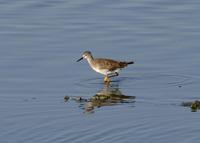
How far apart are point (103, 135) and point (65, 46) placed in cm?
681

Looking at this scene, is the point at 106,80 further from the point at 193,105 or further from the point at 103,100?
the point at 193,105

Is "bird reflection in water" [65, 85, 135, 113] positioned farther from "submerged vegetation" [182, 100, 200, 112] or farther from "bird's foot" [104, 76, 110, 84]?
"submerged vegetation" [182, 100, 200, 112]

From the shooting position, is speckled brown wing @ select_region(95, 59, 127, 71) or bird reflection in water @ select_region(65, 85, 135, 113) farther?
speckled brown wing @ select_region(95, 59, 127, 71)

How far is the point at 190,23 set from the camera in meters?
22.2

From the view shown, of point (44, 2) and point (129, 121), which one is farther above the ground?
point (44, 2)

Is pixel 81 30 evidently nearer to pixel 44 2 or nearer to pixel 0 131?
pixel 44 2

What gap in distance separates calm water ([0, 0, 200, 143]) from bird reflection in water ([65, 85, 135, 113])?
2cm

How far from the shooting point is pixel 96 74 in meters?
18.9

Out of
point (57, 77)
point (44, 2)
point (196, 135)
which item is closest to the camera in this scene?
point (196, 135)

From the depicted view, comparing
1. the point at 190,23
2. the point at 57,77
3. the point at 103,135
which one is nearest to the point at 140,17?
the point at 190,23

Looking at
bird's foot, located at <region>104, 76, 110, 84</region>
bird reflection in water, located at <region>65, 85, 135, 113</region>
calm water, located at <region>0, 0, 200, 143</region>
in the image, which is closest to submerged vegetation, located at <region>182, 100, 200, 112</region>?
calm water, located at <region>0, 0, 200, 143</region>

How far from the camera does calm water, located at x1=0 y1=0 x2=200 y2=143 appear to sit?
14094mm

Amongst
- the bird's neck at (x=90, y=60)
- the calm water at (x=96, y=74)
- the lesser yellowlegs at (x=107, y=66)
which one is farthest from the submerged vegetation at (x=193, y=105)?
the bird's neck at (x=90, y=60)

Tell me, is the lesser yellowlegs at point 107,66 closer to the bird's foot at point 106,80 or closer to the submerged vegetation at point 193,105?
the bird's foot at point 106,80
